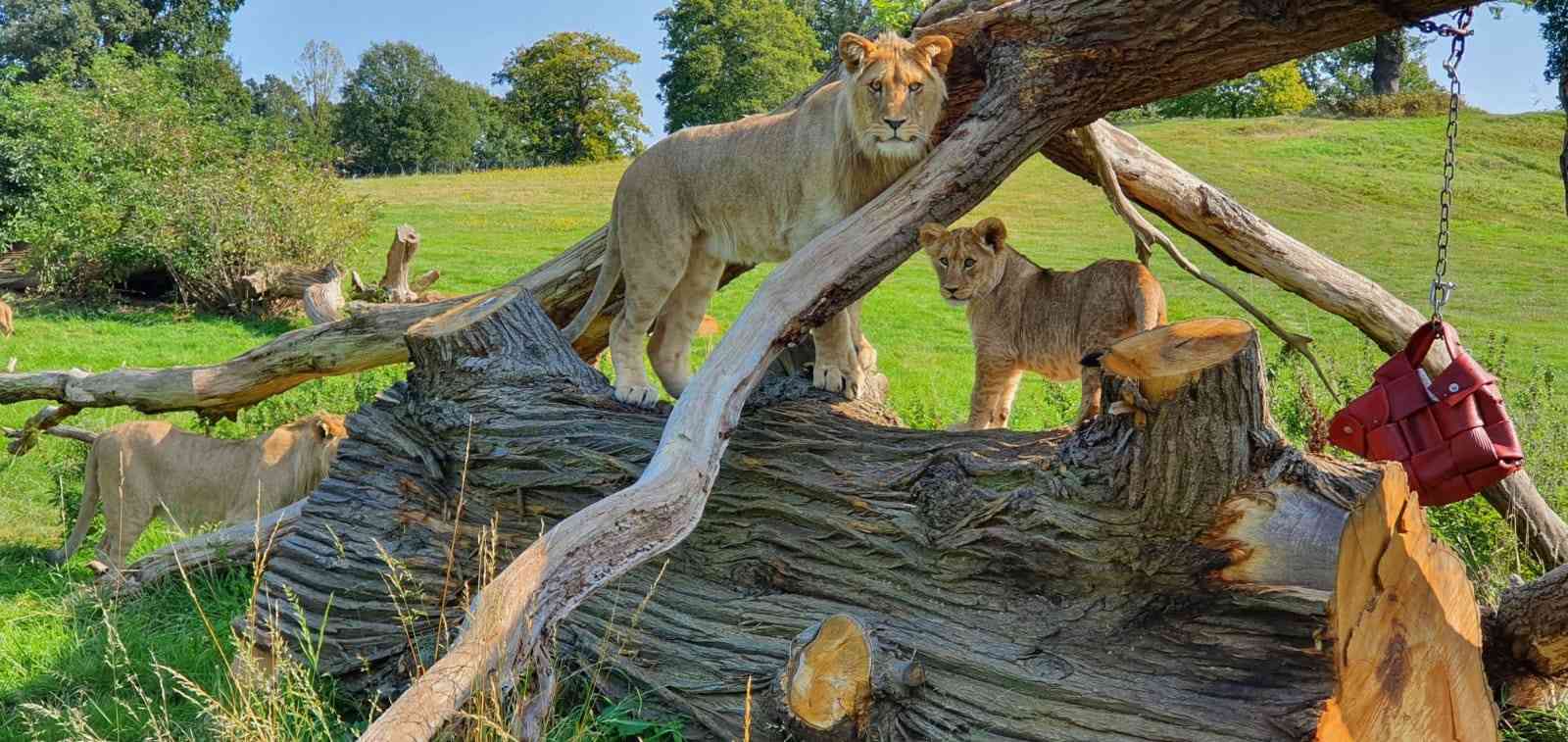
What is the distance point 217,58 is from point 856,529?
56.9 metres

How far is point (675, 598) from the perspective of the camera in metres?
5.11

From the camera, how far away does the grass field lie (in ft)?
20.5

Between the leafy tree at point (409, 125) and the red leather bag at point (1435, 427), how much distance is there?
68897 mm

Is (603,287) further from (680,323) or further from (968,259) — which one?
(968,259)

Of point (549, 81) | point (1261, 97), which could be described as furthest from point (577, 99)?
point (1261, 97)

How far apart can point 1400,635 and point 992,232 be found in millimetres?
3033

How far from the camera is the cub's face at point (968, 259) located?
5.93 metres

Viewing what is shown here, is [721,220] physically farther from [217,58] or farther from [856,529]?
[217,58]

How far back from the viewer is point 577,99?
63.1 meters

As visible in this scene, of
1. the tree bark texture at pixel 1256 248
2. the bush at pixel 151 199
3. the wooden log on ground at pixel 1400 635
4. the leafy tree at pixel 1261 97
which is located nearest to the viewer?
the wooden log on ground at pixel 1400 635

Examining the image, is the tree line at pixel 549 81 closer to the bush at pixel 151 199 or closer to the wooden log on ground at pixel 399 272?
the bush at pixel 151 199

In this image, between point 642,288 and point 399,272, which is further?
point 399,272

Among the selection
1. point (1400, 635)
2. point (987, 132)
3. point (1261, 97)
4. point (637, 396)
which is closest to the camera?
point (1400, 635)

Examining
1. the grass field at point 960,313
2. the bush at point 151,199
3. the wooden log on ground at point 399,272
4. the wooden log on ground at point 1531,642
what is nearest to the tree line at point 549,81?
the grass field at point 960,313
